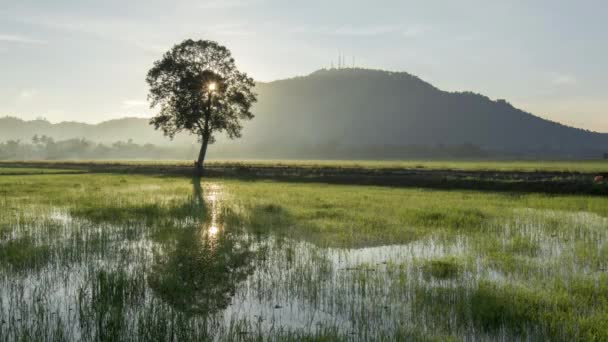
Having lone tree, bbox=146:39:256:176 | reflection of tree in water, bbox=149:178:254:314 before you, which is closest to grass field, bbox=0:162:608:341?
reflection of tree in water, bbox=149:178:254:314

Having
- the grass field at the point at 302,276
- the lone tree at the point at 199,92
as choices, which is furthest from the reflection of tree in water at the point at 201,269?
the lone tree at the point at 199,92

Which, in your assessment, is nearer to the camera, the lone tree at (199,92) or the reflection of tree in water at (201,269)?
the reflection of tree in water at (201,269)

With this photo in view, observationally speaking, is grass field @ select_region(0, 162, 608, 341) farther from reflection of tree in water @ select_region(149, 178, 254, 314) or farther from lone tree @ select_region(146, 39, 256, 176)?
lone tree @ select_region(146, 39, 256, 176)

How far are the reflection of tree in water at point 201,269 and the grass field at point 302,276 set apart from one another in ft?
0.20

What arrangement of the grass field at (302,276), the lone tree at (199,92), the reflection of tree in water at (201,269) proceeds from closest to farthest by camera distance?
the grass field at (302,276), the reflection of tree in water at (201,269), the lone tree at (199,92)

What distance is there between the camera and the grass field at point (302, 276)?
7453 millimetres

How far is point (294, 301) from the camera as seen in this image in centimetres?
920

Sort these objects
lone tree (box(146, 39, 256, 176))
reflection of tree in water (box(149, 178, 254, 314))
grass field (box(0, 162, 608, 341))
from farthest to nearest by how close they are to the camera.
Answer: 1. lone tree (box(146, 39, 256, 176))
2. reflection of tree in water (box(149, 178, 254, 314))
3. grass field (box(0, 162, 608, 341))

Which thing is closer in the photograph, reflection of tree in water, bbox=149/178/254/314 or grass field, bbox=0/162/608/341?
grass field, bbox=0/162/608/341

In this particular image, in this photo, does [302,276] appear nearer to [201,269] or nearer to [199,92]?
[201,269]

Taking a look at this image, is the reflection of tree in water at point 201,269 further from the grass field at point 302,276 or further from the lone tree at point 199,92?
the lone tree at point 199,92

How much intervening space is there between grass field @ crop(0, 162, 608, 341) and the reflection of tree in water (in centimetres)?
6

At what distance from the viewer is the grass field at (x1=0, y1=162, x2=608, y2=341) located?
7453mm

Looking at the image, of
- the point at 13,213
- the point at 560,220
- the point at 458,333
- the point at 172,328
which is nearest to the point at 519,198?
the point at 560,220
